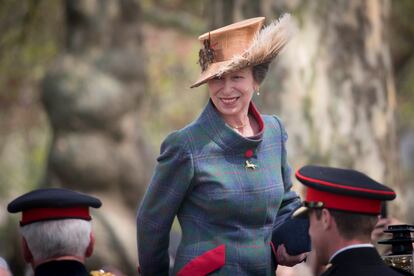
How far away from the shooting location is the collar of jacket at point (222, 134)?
19.8ft

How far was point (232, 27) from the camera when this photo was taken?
612 centimetres

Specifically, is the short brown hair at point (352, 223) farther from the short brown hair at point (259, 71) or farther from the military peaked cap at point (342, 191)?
the short brown hair at point (259, 71)

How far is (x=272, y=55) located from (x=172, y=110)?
824 inches

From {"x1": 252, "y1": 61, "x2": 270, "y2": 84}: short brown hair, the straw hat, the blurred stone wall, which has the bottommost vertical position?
the blurred stone wall

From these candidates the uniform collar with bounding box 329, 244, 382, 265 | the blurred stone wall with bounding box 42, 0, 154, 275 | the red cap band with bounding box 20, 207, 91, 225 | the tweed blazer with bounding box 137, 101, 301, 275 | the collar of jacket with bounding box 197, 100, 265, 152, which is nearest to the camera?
the uniform collar with bounding box 329, 244, 382, 265

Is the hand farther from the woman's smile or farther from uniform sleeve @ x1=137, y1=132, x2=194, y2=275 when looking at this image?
the woman's smile

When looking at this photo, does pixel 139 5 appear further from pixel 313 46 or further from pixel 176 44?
pixel 176 44

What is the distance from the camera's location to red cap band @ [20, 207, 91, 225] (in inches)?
229

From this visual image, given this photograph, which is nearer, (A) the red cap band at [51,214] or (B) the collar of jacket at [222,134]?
(A) the red cap band at [51,214]

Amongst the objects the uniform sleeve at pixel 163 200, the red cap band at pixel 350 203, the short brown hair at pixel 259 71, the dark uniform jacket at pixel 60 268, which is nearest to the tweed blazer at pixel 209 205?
the uniform sleeve at pixel 163 200

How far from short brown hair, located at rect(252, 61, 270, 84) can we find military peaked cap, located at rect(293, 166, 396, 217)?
618mm

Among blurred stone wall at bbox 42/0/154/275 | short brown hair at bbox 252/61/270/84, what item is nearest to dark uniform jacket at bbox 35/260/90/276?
short brown hair at bbox 252/61/270/84

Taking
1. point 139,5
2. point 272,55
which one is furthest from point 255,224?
point 139,5

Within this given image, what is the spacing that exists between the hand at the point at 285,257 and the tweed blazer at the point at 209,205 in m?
0.05
